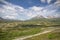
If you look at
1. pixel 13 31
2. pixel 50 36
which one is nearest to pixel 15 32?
→ pixel 13 31

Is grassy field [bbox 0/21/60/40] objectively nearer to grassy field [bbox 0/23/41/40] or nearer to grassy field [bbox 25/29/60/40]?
grassy field [bbox 0/23/41/40]

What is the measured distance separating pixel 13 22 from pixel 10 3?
0.83 metres

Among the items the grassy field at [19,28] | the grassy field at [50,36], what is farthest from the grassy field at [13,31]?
the grassy field at [50,36]

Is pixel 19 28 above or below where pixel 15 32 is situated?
A: above

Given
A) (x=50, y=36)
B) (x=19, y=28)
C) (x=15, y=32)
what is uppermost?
(x=19, y=28)

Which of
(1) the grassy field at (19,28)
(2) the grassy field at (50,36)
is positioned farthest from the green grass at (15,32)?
(2) the grassy field at (50,36)

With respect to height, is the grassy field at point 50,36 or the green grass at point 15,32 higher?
the green grass at point 15,32

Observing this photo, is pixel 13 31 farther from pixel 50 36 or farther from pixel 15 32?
pixel 50 36

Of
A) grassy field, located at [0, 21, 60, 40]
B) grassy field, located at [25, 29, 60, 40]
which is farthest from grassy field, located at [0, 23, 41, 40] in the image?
grassy field, located at [25, 29, 60, 40]

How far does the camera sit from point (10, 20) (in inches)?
253

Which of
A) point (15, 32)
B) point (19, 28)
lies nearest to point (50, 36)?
point (19, 28)

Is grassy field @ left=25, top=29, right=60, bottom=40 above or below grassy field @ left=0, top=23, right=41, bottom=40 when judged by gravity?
below

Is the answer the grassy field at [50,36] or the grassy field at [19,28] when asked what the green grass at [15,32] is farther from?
the grassy field at [50,36]

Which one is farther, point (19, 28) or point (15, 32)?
point (19, 28)
